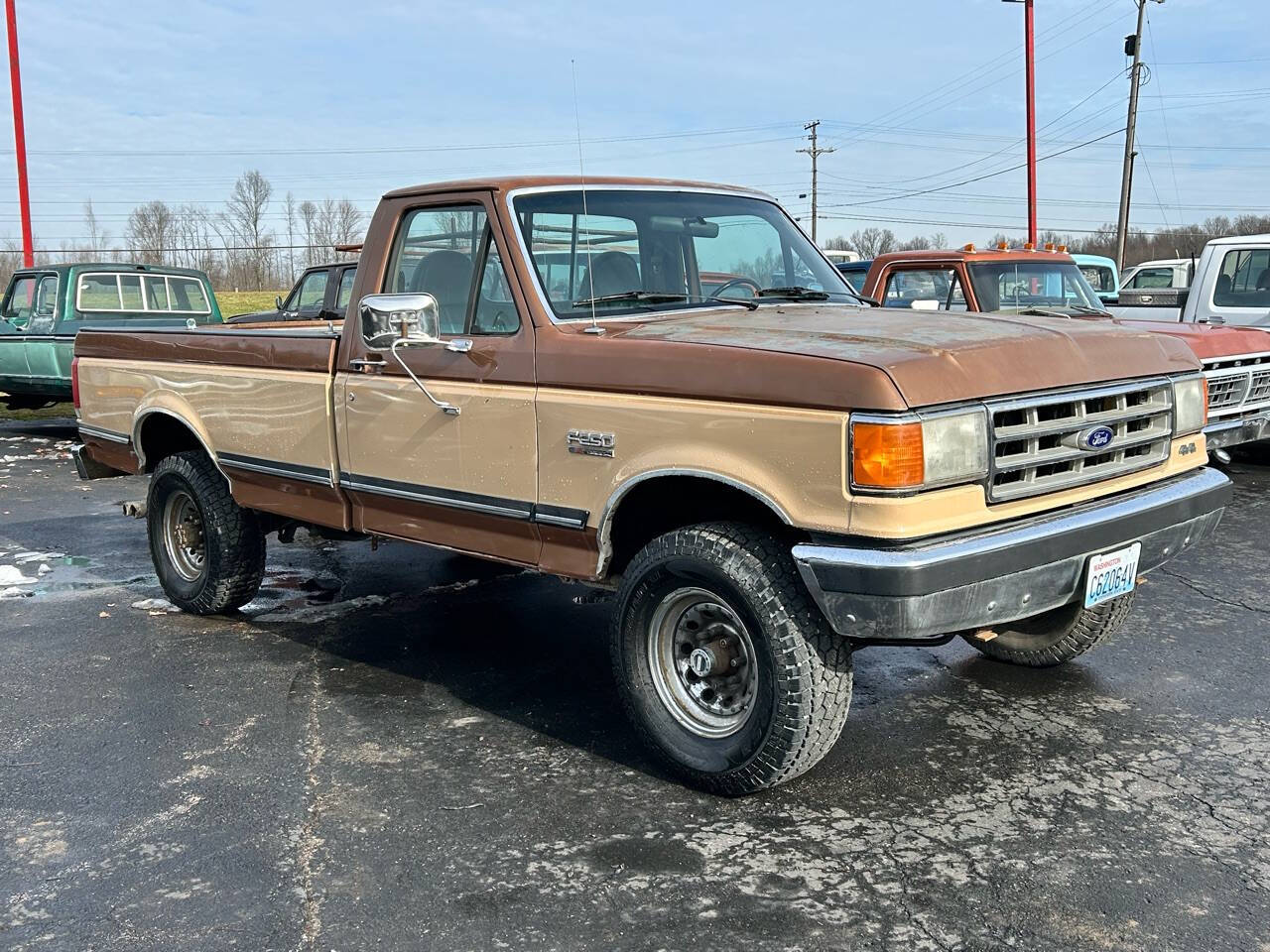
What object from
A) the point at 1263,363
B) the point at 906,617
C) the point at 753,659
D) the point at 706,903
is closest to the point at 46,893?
the point at 706,903

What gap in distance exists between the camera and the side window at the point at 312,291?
555 inches

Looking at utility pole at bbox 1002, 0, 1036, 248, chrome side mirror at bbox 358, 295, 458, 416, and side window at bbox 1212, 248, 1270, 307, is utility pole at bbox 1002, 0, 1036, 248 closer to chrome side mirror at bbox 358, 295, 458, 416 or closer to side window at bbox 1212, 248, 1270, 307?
side window at bbox 1212, 248, 1270, 307

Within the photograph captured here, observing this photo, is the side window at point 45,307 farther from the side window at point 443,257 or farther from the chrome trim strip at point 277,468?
the side window at point 443,257

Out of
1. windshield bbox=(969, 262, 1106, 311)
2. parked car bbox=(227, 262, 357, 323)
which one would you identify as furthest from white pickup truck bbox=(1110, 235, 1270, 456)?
parked car bbox=(227, 262, 357, 323)

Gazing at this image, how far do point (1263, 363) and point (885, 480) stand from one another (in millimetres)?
7015

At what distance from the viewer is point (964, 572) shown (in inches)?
131

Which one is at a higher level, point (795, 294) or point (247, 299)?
point (247, 299)

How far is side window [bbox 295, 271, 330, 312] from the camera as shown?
14.1 metres

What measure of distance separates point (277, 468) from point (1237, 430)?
6980 millimetres

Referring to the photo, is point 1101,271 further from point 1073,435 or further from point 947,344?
point 947,344

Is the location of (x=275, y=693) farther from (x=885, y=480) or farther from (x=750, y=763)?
(x=885, y=480)

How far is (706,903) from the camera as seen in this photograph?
10.2 feet

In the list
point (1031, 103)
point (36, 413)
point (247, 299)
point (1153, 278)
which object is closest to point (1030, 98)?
point (1031, 103)

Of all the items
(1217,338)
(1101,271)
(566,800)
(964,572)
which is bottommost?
(566,800)
